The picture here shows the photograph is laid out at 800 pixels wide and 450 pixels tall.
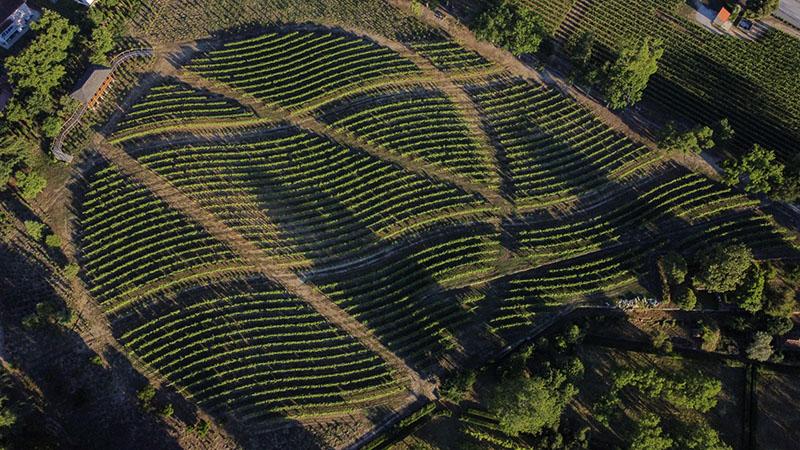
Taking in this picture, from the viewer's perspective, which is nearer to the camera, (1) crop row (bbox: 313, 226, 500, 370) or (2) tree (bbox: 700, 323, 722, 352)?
(2) tree (bbox: 700, 323, 722, 352)

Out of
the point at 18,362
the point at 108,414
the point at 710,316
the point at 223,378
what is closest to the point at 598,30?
the point at 710,316

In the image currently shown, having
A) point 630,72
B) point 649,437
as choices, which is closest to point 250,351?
point 649,437

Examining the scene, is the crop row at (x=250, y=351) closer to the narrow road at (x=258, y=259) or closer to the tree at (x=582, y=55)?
the narrow road at (x=258, y=259)

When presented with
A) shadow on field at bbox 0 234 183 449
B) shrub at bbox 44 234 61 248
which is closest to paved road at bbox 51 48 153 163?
shrub at bbox 44 234 61 248

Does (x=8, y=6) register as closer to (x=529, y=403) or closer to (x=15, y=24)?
(x=15, y=24)

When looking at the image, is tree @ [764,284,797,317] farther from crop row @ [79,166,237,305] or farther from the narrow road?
crop row @ [79,166,237,305]

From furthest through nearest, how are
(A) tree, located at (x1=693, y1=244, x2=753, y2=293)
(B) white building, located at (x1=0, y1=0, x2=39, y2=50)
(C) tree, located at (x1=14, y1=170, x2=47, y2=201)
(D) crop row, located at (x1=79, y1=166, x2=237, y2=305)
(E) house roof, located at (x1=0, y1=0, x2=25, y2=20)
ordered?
(E) house roof, located at (x1=0, y1=0, x2=25, y2=20)
(B) white building, located at (x1=0, y1=0, x2=39, y2=50)
(C) tree, located at (x1=14, y1=170, x2=47, y2=201)
(D) crop row, located at (x1=79, y1=166, x2=237, y2=305)
(A) tree, located at (x1=693, y1=244, x2=753, y2=293)
